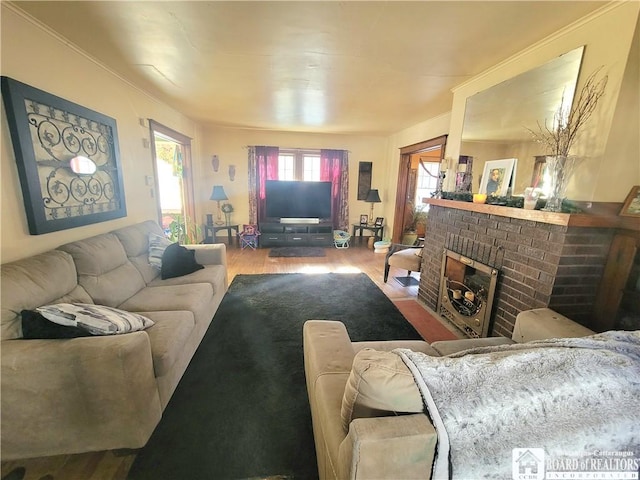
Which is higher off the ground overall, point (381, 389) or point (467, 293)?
point (381, 389)

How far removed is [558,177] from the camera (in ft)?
5.57

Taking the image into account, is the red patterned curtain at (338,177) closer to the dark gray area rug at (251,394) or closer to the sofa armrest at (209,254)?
the dark gray area rug at (251,394)

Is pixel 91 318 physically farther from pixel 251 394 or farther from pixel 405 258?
pixel 405 258

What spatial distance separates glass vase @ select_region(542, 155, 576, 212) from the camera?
1.69 m

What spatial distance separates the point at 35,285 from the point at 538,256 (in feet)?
10.4

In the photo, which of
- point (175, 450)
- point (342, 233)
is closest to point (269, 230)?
point (342, 233)

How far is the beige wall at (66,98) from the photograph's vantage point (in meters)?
1.63

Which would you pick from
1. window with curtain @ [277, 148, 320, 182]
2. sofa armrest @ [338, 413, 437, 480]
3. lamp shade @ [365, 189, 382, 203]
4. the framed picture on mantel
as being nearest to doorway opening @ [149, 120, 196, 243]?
window with curtain @ [277, 148, 320, 182]

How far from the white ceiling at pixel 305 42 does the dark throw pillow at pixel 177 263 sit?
5.68ft

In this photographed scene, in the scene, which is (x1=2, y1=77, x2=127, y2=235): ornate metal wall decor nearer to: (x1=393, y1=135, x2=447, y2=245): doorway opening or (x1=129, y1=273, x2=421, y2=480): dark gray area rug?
(x1=129, y1=273, x2=421, y2=480): dark gray area rug

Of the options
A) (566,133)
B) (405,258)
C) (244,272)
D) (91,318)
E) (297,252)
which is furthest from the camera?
(297,252)

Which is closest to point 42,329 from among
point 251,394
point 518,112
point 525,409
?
point 251,394

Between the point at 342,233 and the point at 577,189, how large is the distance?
4236 millimetres

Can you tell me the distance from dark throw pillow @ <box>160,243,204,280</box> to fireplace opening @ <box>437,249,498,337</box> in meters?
2.60
